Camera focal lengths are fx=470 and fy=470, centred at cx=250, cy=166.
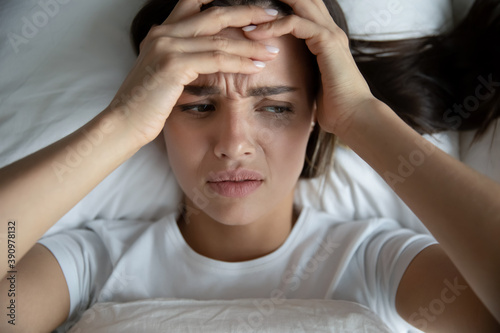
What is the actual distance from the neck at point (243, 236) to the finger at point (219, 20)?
49 cm

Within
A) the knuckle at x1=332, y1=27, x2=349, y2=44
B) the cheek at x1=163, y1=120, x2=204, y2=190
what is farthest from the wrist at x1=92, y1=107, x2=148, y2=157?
the knuckle at x1=332, y1=27, x2=349, y2=44

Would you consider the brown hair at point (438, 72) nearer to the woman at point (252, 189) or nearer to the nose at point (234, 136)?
the woman at point (252, 189)

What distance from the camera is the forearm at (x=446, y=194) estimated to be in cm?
76

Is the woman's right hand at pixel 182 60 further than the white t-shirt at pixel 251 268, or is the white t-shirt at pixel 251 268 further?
the white t-shirt at pixel 251 268

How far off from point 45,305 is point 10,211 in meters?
0.33

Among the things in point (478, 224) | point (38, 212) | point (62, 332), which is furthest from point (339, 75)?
point (62, 332)

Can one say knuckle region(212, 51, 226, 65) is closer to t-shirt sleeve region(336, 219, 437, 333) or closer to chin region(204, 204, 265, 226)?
chin region(204, 204, 265, 226)

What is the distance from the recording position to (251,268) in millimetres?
1197

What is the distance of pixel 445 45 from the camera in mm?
1365

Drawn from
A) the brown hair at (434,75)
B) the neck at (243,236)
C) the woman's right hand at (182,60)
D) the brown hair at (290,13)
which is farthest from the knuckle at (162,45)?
the neck at (243,236)

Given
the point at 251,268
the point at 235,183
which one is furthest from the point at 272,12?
the point at 251,268

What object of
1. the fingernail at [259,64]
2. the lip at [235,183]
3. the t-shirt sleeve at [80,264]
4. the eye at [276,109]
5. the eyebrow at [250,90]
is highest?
the fingernail at [259,64]

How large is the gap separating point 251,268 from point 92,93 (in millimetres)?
633

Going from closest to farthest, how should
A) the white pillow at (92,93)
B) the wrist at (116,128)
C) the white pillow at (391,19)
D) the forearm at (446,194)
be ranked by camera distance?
1. the forearm at (446,194)
2. the wrist at (116,128)
3. the white pillow at (92,93)
4. the white pillow at (391,19)
